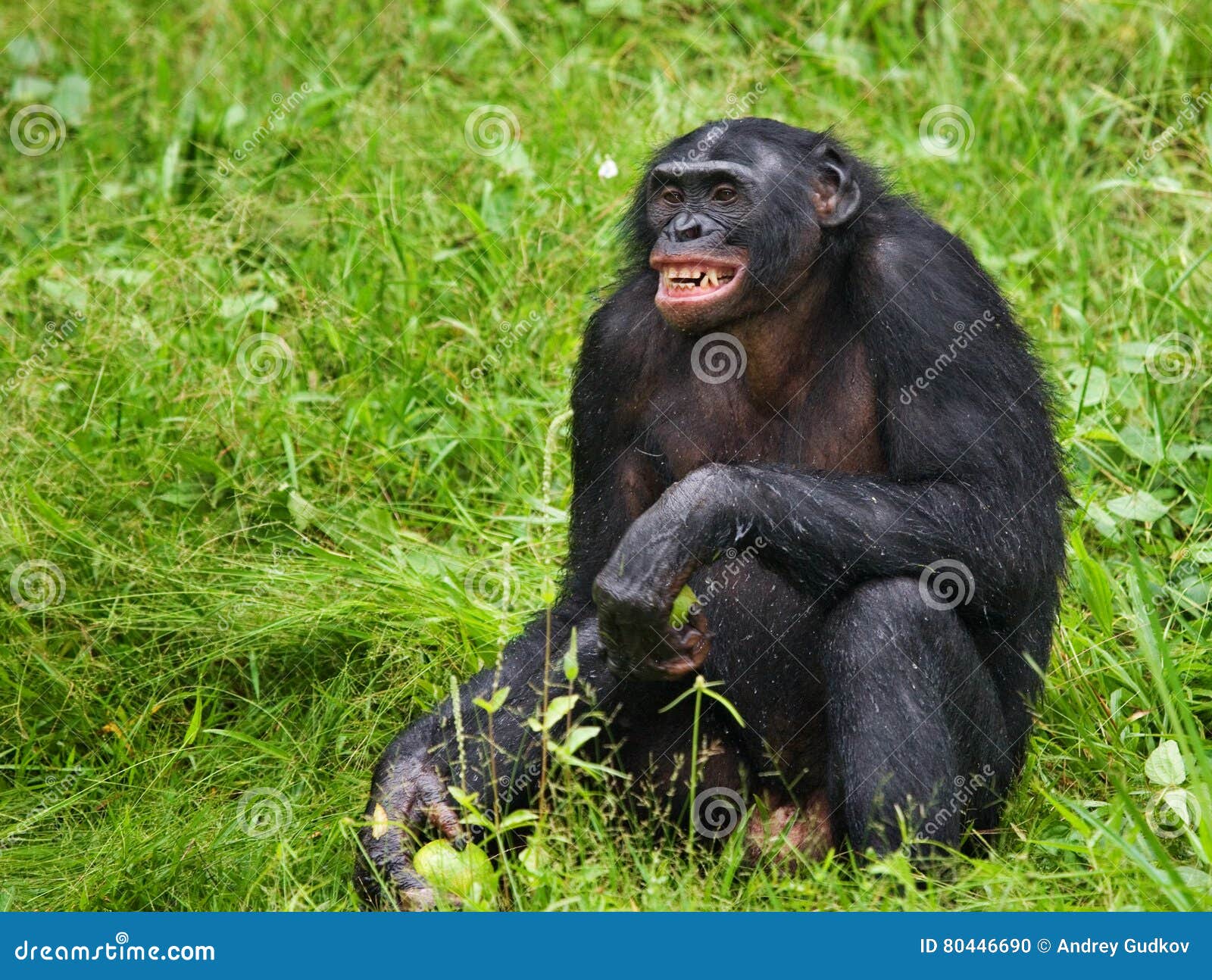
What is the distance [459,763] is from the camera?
5371 mm

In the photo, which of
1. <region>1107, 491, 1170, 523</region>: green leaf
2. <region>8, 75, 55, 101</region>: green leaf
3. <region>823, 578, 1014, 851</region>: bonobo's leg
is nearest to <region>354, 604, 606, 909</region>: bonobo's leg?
<region>823, 578, 1014, 851</region>: bonobo's leg

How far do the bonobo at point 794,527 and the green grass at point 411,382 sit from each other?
12.5 inches

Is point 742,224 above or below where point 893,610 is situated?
above

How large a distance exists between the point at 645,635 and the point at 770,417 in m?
1.02

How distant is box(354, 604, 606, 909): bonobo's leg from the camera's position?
5270mm

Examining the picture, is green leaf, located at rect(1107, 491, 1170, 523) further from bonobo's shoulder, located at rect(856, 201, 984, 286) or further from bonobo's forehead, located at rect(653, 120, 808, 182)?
bonobo's forehead, located at rect(653, 120, 808, 182)

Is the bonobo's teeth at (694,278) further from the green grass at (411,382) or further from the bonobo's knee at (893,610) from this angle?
the green grass at (411,382)

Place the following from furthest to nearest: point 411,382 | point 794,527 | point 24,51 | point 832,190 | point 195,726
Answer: point 24,51
point 411,382
point 195,726
point 832,190
point 794,527

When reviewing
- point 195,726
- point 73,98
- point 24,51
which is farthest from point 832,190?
point 24,51

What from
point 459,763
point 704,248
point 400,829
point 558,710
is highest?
point 704,248

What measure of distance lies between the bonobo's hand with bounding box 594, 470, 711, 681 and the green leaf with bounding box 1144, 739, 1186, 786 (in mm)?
1476

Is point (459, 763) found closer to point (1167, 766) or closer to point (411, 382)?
point (1167, 766)

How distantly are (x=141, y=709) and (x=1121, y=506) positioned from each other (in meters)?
3.86

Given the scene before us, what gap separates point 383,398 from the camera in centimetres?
756
